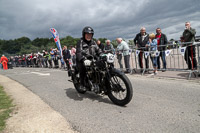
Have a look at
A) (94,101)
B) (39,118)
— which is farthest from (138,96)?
(39,118)

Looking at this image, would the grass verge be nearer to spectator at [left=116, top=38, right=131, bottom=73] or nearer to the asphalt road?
the asphalt road

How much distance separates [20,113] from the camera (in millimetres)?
3684

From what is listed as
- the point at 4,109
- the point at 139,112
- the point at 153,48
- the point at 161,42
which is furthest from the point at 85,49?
the point at 161,42

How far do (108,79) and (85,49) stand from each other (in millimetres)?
1154

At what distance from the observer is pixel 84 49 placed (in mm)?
4316

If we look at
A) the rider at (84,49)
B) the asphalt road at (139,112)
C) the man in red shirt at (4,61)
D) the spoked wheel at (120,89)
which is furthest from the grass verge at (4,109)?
the man in red shirt at (4,61)

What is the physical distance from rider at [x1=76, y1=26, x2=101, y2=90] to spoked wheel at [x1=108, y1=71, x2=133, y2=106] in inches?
37.7

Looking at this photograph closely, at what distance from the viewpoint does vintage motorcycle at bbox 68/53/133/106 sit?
351cm

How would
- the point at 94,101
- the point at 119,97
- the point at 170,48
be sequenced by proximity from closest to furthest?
1. the point at 119,97
2. the point at 94,101
3. the point at 170,48

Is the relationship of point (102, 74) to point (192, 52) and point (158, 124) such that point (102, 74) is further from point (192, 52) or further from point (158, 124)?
point (192, 52)

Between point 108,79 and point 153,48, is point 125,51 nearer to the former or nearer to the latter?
point 153,48

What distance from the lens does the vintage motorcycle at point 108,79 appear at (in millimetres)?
3507

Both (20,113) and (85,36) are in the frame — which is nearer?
(20,113)

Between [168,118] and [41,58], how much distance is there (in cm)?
1978
